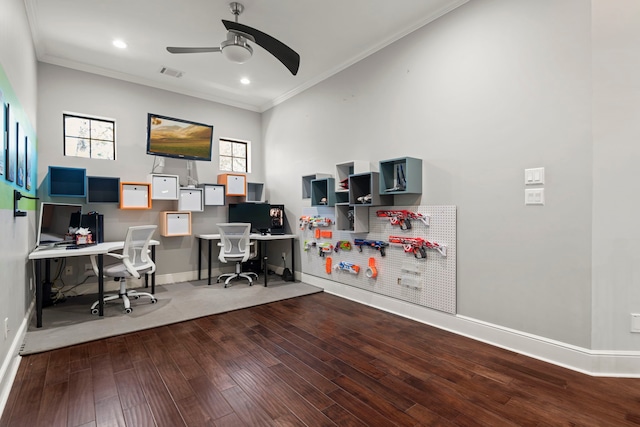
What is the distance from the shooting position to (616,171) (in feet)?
7.27

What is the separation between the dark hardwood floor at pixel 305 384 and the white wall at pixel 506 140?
50 centimetres

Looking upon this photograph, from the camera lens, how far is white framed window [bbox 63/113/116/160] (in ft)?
14.3

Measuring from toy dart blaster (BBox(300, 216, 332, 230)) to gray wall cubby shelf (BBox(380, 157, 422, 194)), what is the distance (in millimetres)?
1255

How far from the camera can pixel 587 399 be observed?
6.40 feet

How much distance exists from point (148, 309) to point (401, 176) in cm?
334

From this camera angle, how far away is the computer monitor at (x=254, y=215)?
17.6ft

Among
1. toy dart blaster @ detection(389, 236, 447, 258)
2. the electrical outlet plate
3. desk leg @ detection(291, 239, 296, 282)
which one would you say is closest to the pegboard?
toy dart blaster @ detection(389, 236, 447, 258)

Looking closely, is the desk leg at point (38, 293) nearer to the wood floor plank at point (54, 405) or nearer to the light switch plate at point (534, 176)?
the wood floor plank at point (54, 405)

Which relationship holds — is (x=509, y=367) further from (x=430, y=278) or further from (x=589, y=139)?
(x=589, y=139)

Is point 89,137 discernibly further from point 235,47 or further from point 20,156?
point 235,47

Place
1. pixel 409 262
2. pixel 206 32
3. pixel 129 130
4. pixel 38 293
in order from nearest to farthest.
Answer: pixel 38 293, pixel 409 262, pixel 206 32, pixel 129 130

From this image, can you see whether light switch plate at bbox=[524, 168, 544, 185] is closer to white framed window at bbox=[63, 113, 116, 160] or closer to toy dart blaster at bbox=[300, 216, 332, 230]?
toy dart blaster at bbox=[300, 216, 332, 230]

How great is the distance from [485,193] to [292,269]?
10.8 feet

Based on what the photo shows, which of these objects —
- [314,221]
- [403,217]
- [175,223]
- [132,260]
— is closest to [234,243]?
[175,223]
